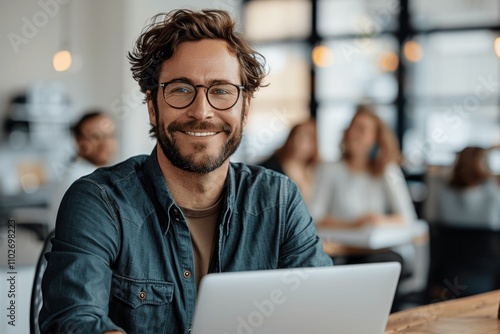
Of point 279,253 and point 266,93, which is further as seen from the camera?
point 266,93

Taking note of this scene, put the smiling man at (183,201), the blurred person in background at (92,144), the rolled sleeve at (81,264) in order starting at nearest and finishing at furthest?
the rolled sleeve at (81,264)
the smiling man at (183,201)
the blurred person in background at (92,144)

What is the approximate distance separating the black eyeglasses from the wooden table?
675 mm

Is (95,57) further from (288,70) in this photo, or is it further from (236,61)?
(236,61)

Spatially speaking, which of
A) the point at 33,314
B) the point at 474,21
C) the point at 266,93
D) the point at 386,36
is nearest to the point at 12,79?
the point at 266,93

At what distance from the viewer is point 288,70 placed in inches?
311

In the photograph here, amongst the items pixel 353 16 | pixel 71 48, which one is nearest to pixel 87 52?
pixel 71 48

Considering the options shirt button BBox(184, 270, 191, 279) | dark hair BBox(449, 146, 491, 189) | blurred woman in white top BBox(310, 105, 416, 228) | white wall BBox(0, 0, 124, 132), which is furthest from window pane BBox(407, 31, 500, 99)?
shirt button BBox(184, 270, 191, 279)

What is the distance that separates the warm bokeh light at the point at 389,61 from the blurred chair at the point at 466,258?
2.69m

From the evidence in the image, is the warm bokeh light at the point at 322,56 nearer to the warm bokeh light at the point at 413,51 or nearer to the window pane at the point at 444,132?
the warm bokeh light at the point at 413,51

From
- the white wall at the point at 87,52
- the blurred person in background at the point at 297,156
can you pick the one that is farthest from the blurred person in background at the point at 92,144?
the white wall at the point at 87,52

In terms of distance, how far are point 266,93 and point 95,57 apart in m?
1.89

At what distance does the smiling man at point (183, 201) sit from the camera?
154 centimetres

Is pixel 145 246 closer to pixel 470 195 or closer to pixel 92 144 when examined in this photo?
pixel 92 144

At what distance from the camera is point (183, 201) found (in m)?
1.68
